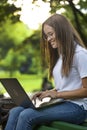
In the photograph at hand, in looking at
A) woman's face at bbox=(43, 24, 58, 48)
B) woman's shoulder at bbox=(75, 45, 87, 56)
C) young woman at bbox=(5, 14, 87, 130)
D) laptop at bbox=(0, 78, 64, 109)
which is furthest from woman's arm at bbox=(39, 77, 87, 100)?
woman's face at bbox=(43, 24, 58, 48)

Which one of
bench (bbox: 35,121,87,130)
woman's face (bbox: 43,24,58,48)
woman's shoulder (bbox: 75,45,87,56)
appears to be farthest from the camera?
woman's face (bbox: 43,24,58,48)

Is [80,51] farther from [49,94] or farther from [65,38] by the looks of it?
[49,94]

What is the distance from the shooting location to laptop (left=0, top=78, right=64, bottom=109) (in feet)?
15.0

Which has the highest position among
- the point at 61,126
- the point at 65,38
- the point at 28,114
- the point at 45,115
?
the point at 65,38

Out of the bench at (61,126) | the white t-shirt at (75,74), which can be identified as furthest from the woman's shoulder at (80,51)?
the bench at (61,126)

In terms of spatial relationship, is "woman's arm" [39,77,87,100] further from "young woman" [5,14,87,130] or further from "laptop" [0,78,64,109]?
"laptop" [0,78,64,109]

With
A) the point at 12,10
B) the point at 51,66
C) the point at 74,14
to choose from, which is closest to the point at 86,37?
the point at 74,14

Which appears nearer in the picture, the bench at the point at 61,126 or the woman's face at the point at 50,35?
the bench at the point at 61,126

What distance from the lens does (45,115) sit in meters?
4.51

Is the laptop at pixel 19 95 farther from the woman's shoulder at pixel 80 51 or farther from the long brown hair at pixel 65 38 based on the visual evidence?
the woman's shoulder at pixel 80 51

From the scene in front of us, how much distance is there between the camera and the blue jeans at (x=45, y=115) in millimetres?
4453

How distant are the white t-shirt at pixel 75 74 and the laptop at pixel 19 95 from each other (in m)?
0.17

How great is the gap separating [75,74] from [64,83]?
16 cm

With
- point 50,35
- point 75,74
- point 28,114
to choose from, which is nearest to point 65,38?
point 50,35
